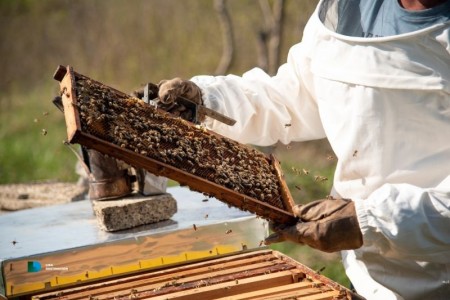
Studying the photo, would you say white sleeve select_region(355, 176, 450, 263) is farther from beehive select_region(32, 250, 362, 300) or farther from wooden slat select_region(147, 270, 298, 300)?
wooden slat select_region(147, 270, 298, 300)

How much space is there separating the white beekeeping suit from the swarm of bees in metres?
0.34

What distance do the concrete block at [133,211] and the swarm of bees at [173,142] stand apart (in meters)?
0.50

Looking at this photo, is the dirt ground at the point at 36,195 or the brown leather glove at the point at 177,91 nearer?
the brown leather glove at the point at 177,91

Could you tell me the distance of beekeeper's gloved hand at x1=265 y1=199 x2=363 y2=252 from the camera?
231 cm

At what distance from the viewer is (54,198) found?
4.48m

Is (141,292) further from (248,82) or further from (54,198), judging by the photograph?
(54,198)

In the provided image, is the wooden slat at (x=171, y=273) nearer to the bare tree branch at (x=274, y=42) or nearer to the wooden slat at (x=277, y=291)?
the wooden slat at (x=277, y=291)

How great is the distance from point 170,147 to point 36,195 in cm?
235

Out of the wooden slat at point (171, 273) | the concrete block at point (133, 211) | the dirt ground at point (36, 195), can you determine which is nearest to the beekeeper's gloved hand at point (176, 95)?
the concrete block at point (133, 211)

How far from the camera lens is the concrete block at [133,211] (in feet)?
9.66

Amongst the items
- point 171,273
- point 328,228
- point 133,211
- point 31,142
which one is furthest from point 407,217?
point 31,142

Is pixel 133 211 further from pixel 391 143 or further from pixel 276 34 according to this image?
pixel 276 34

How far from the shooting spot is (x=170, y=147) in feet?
8.10

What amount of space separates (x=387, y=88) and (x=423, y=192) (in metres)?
0.41
